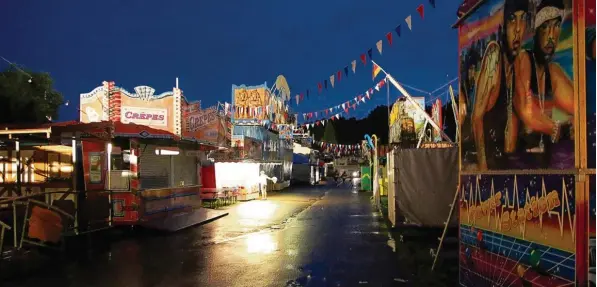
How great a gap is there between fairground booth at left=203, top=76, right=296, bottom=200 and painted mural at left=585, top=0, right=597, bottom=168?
72.8 ft

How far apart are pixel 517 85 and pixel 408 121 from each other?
20.5 m

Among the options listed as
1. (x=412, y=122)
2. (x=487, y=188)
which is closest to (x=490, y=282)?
(x=487, y=188)

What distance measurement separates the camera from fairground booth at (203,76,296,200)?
2859cm

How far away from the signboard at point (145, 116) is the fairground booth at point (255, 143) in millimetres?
8143

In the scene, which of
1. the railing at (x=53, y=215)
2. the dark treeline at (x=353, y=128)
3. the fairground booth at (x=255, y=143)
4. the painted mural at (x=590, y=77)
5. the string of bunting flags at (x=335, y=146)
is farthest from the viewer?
the dark treeline at (x=353, y=128)

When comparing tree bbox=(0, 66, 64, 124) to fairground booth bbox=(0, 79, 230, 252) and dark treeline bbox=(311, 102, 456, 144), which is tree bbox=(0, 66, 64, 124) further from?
dark treeline bbox=(311, 102, 456, 144)

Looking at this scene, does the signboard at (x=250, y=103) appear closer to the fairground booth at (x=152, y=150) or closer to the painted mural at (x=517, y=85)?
the fairground booth at (x=152, y=150)

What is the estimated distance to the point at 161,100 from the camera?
17875mm

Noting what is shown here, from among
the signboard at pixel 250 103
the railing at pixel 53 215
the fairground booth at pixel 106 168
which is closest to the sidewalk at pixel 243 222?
the fairground booth at pixel 106 168

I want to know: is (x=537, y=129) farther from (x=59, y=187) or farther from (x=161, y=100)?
(x=161, y=100)

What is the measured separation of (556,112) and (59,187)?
1356 cm

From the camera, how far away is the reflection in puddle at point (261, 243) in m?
11.2

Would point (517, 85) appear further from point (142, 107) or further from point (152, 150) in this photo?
point (142, 107)

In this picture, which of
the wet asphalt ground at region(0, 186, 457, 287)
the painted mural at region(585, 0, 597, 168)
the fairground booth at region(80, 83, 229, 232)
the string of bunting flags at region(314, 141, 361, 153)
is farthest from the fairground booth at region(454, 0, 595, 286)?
the string of bunting flags at region(314, 141, 361, 153)
